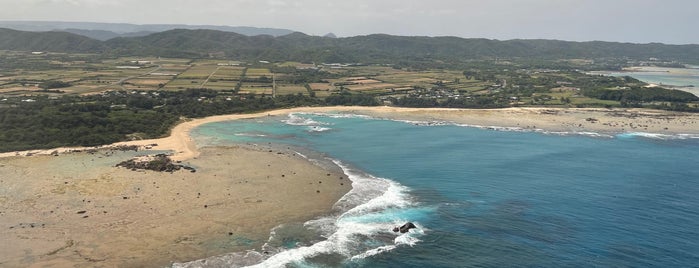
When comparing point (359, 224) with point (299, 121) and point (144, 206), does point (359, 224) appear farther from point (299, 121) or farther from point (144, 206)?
point (299, 121)

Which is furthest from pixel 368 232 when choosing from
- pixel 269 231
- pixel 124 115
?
pixel 124 115

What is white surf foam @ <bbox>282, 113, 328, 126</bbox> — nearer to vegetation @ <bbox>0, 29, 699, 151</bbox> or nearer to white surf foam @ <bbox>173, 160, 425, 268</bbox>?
vegetation @ <bbox>0, 29, 699, 151</bbox>

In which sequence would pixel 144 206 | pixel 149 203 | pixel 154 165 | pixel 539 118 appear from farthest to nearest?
pixel 539 118 → pixel 154 165 → pixel 149 203 → pixel 144 206

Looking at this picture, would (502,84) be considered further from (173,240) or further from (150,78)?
(173,240)

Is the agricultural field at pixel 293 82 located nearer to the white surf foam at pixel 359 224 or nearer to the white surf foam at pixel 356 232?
the white surf foam at pixel 359 224

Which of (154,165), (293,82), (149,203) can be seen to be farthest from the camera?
(293,82)

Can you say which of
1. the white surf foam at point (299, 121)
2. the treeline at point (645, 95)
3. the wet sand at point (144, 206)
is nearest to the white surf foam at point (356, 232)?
the wet sand at point (144, 206)

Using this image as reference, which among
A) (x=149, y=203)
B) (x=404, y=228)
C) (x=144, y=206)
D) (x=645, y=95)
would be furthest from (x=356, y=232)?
(x=645, y=95)
